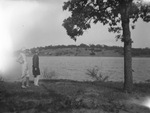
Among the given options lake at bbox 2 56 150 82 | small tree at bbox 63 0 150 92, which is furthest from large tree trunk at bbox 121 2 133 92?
lake at bbox 2 56 150 82

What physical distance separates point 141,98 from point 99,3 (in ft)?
A: 20.0

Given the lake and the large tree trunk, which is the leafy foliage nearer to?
the large tree trunk

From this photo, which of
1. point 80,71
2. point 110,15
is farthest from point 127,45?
point 80,71

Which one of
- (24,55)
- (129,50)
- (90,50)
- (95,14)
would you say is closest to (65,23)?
(95,14)

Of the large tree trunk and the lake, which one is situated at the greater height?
the large tree trunk

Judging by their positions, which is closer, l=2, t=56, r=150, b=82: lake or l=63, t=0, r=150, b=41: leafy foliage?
l=63, t=0, r=150, b=41: leafy foliage

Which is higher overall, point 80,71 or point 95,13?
point 95,13

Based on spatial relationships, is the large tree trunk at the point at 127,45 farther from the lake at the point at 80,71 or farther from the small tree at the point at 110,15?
the lake at the point at 80,71

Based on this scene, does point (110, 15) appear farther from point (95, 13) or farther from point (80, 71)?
point (80, 71)

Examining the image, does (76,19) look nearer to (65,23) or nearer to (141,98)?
(65,23)

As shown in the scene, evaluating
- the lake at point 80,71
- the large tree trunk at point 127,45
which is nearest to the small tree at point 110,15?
the large tree trunk at point 127,45

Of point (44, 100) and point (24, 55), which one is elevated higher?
point (24, 55)

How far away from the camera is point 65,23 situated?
13.3 meters

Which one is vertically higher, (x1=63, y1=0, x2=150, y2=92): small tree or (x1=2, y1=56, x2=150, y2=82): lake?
(x1=63, y1=0, x2=150, y2=92): small tree
